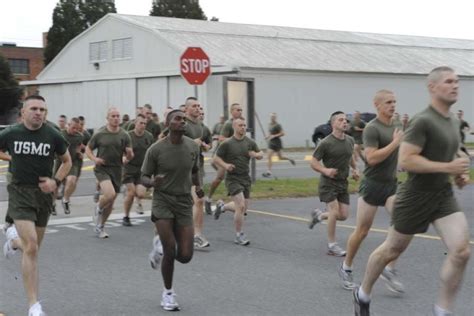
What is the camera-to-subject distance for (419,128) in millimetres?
5445

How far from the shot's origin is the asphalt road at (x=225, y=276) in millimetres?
6637

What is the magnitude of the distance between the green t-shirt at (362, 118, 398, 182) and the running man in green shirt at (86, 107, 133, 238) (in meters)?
4.73

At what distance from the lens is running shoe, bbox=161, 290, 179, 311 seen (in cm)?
653

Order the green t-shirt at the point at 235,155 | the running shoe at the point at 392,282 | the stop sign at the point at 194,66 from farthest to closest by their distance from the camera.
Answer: the stop sign at the point at 194,66 < the green t-shirt at the point at 235,155 < the running shoe at the point at 392,282

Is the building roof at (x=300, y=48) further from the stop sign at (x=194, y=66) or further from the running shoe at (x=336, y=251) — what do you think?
the running shoe at (x=336, y=251)

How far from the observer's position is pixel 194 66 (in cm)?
1438

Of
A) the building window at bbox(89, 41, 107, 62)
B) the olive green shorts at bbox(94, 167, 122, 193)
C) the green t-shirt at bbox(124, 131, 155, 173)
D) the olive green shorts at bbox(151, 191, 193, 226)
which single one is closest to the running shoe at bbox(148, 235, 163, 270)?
the olive green shorts at bbox(151, 191, 193, 226)

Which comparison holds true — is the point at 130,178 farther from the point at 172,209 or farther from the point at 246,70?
the point at 246,70

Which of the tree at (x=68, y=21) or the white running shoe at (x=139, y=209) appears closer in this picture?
the white running shoe at (x=139, y=209)

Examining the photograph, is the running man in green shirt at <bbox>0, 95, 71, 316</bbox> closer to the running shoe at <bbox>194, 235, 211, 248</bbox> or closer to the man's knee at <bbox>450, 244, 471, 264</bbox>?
the man's knee at <bbox>450, 244, 471, 264</bbox>

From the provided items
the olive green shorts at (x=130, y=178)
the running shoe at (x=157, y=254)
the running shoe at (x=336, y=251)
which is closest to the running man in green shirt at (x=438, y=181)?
the running shoe at (x=157, y=254)

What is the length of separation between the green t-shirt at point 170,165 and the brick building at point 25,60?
6528cm

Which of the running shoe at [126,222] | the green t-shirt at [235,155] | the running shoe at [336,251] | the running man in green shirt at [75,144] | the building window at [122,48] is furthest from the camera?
the building window at [122,48]

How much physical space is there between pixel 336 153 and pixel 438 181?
11.0 ft
